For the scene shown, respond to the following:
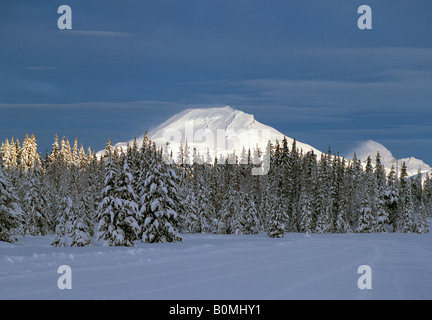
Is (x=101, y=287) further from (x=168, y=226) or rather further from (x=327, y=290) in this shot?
(x=168, y=226)

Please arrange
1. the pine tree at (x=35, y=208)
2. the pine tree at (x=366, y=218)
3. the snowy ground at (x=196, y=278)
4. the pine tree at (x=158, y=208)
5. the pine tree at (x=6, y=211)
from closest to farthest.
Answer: the snowy ground at (x=196, y=278)
the pine tree at (x=6, y=211)
the pine tree at (x=158, y=208)
the pine tree at (x=35, y=208)
the pine tree at (x=366, y=218)

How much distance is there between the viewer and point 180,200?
41219mm

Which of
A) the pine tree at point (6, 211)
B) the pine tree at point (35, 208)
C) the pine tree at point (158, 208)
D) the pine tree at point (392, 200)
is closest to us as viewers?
the pine tree at point (6, 211)

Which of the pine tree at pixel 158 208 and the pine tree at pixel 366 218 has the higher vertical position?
the pine tree at pixel 158 208

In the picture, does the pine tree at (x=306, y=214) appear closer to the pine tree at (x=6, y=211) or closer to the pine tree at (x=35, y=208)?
the pine tree at (x=35, y=208)

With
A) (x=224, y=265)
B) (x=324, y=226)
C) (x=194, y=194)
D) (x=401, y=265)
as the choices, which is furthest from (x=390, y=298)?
(x=324, y=226)

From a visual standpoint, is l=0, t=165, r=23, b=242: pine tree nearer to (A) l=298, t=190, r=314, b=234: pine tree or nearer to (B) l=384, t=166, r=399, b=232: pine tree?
(A) l=298, t=190, r=314, b=234: pine tree

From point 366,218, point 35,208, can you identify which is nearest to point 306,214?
point 366,218

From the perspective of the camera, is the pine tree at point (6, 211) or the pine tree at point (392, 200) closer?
the pine tree at point (6, 211)

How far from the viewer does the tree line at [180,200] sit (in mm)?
36031

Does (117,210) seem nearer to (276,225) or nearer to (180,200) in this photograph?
(180,200)

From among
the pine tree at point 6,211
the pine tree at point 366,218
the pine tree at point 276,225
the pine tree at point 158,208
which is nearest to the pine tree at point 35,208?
the pine tree at point 6,211

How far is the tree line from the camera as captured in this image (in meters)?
36.0

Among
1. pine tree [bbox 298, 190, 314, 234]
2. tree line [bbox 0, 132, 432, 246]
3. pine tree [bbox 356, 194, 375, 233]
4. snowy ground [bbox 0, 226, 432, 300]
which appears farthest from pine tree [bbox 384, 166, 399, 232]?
snowy ground [bbox 0, 226, 432, 300]
